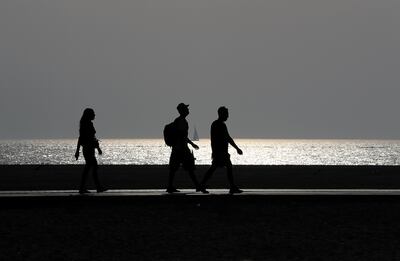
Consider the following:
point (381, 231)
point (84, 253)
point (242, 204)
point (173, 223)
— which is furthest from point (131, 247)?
point (242, 204)

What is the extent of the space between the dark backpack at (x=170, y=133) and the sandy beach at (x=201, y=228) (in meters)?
1.27

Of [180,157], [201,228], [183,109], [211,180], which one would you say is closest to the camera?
[201,228]

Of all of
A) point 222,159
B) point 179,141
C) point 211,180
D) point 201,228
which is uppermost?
point 179,141

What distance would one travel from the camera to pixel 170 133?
57.1 feet

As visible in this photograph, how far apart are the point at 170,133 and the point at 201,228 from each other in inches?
174

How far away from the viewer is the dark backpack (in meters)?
17.4

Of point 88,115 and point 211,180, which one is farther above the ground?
point 88,115

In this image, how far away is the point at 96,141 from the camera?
1753 cm

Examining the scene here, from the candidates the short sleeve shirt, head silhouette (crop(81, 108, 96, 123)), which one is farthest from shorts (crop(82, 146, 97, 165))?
the short sleeve shirt

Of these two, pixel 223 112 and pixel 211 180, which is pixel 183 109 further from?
pixel 211 180

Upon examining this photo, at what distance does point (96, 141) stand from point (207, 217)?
3982 millimetres

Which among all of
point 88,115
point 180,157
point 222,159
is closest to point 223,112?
point 222,159

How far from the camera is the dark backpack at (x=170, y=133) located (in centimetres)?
1736

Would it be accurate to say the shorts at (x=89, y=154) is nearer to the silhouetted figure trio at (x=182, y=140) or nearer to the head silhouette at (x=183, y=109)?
the silhouetted figure trio at (x=182, y=140)
